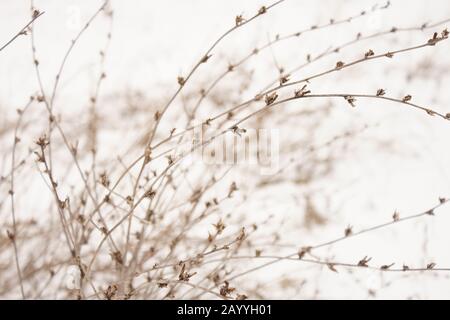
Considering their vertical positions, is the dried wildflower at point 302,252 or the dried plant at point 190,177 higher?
the dried plant at point 190,177

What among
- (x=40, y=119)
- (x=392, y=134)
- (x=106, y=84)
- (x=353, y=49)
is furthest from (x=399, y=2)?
(x=40, y=119)

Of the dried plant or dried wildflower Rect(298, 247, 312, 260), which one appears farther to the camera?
the dried plant

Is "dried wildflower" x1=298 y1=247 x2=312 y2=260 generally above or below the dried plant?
below

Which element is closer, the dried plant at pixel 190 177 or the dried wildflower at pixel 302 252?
the dried wildflower at pixel 302 252

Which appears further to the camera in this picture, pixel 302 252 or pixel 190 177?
pixel 190 177

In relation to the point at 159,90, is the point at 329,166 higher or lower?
lower

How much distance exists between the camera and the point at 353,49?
12.1 feet

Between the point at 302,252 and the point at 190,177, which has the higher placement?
the point at 190,177

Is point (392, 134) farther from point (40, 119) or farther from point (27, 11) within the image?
point (27, 11)

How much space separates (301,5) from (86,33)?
7.36 ft
